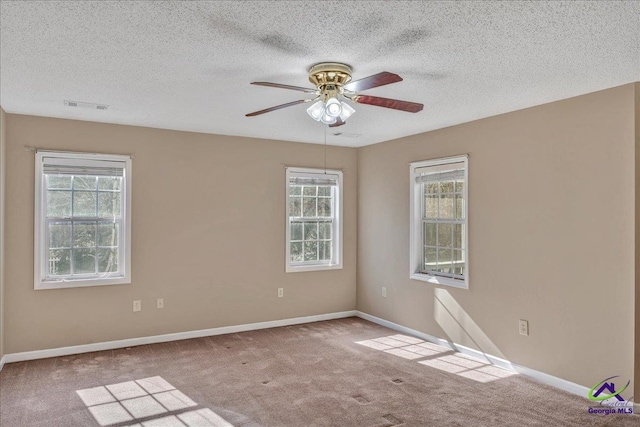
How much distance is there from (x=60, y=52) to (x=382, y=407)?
10.8ft

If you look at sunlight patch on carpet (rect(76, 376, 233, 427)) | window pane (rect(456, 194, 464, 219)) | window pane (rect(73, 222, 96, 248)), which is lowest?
sunlight patch on carpet (rect(76, 376, 233, 427))

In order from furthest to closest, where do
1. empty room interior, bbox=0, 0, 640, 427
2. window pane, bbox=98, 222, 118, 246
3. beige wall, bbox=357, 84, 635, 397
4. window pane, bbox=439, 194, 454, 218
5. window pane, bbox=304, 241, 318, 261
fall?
window pane, bbox=304, 241, 318, 261, window pane, bbox=439, 194, 454, 218, window pane, bbox=98, 222, 118, 246, beige wall, bbox=357, 84, 635, 397, empty room interior, bbox=0, 0, 640, 427

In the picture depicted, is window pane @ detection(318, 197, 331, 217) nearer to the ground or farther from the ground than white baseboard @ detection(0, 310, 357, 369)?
farther from the ground

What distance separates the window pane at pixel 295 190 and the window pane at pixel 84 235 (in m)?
2.42

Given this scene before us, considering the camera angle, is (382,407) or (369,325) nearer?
(382,407)

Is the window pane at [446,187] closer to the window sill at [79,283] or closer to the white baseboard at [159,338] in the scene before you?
the white baseboard at [159,338]

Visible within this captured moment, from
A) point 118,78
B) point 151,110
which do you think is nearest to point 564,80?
point 118,78

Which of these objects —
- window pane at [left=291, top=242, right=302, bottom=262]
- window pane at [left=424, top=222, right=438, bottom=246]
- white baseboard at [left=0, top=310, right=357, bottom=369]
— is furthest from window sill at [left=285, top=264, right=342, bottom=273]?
window pane at [left=424, top=222, right=438, bottom=246]

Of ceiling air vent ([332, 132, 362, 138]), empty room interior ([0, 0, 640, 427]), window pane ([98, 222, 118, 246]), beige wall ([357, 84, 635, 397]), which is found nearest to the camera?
empty room interior ([0, 0, 640, 427])

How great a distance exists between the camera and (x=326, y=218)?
620 centimetres

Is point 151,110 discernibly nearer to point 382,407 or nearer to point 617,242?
point 382,407

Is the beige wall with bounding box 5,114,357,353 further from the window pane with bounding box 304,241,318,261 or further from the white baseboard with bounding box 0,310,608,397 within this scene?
the window pane with bounding box 304,241,318,261

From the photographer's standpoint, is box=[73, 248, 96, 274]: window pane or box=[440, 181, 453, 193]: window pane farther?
box=[440, 181, 453, 193]: window pane

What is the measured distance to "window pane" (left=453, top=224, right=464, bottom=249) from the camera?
15.7 ft
